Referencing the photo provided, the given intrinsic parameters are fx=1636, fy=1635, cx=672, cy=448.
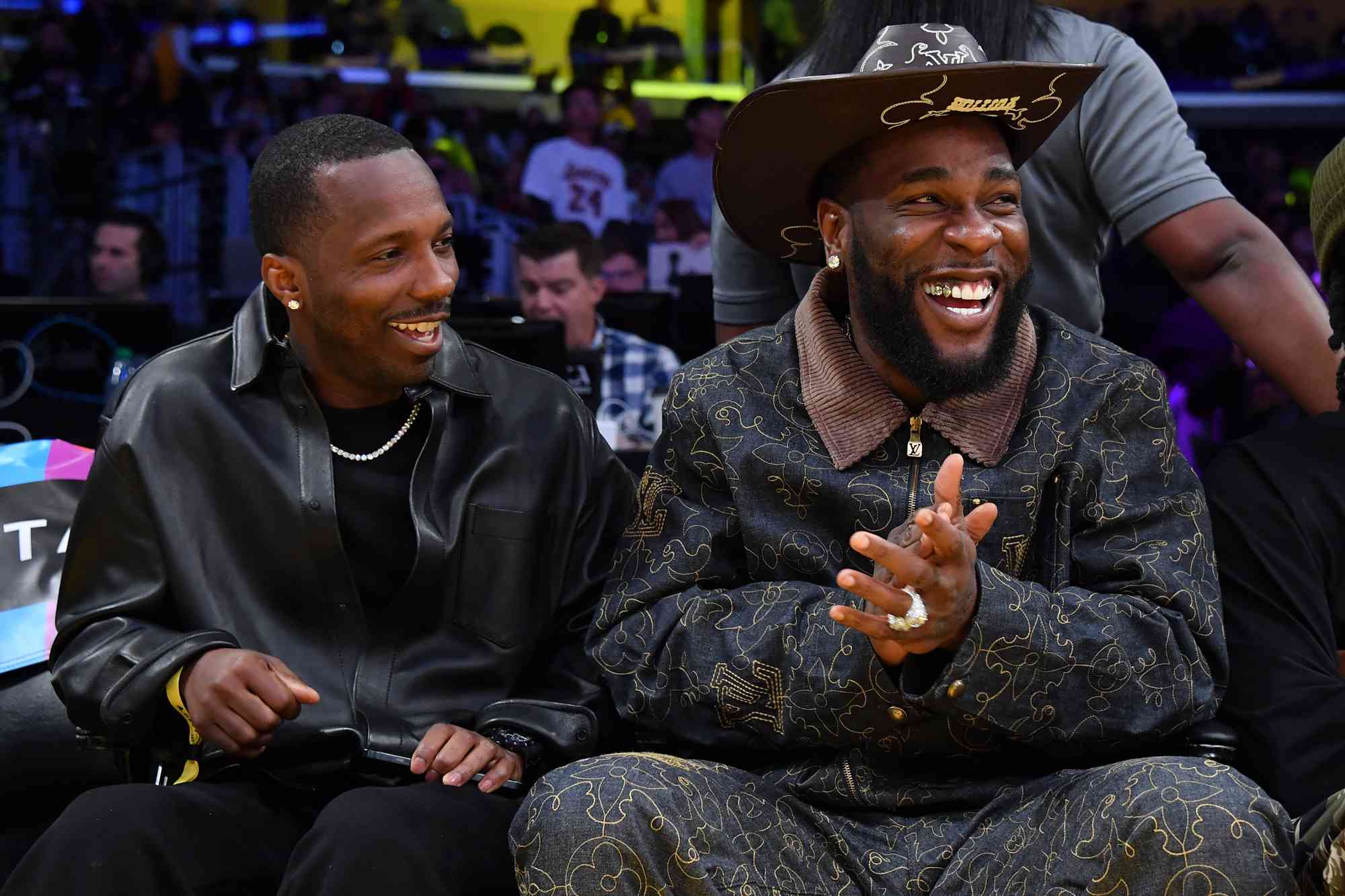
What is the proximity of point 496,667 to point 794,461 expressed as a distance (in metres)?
0.63

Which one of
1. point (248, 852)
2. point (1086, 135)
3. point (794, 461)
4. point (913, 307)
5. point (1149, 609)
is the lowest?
point (248, 852)

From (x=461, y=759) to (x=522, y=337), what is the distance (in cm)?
184

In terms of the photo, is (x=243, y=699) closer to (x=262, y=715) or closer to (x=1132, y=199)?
(x=262, y=715)

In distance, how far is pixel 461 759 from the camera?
249cm

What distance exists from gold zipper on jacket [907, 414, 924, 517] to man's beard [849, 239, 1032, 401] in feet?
0.15

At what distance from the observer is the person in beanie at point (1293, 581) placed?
2.39 m

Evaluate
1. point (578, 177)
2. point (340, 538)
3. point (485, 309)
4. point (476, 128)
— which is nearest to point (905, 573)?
point (340, 538)

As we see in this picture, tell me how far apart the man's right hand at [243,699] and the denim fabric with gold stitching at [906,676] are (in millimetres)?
400

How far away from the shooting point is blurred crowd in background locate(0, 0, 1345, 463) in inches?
316

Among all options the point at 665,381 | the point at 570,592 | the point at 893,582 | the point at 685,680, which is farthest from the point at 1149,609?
the point at 665,381

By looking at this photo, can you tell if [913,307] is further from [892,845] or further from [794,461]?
[892,845]

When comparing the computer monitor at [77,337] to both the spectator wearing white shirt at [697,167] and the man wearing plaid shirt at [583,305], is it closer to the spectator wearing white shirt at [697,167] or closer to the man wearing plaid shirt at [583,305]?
the man wearing plaid shirt at [583,305]

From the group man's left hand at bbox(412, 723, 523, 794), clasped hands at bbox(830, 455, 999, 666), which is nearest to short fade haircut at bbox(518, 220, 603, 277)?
man's left hand at bbox(412, 723, 523, 794)

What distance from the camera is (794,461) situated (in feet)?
8.21
